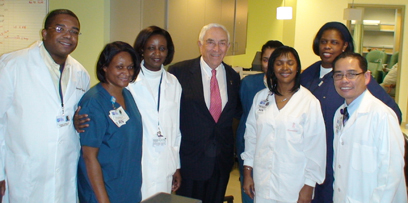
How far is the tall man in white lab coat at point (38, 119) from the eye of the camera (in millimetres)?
1670

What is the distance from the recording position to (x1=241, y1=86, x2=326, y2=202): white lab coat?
1.95 metres

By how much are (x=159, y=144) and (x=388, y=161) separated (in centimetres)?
121

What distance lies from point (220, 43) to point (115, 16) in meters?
0.84

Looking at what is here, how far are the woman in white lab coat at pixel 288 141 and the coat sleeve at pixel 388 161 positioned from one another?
0.35 meters

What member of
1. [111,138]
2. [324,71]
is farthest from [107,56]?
[324,71]

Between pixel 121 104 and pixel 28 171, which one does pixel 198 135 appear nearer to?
pixel 121 104

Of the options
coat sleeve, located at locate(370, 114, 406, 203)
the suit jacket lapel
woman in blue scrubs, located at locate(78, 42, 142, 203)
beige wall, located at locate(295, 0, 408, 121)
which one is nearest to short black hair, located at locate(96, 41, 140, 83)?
woman in blue scrubs, located at locate(78, 42, 142, 203)

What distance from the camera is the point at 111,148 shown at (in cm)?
167

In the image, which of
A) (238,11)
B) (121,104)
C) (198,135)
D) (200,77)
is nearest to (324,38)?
(200,77)

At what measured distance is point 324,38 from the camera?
89.8 inches

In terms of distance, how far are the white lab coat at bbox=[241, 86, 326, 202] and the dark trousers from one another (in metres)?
0.49

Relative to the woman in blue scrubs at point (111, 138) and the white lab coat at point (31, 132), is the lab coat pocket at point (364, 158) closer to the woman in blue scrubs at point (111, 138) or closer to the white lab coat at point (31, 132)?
the woman in blue scrubs at point (111, 138)

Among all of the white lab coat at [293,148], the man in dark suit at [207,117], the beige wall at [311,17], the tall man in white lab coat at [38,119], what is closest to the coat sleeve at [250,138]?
the white lab coat at [293,148]

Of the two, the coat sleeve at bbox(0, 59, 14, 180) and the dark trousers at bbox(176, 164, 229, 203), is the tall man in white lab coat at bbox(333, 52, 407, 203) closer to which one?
the dark trousers at bbox(176, 164, 229, 203)
